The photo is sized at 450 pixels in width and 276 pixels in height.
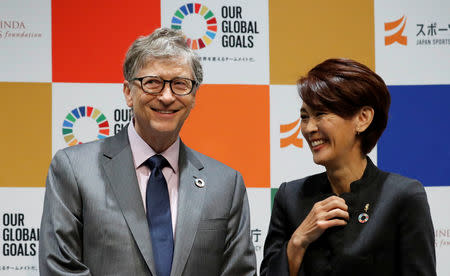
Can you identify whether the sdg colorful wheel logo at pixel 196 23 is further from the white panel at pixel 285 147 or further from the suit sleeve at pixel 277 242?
the suit sleeve at pixel 277 242

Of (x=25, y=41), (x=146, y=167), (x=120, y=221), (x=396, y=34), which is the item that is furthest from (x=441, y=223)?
(x=25, y=41)

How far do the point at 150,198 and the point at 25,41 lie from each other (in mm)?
A: 1455

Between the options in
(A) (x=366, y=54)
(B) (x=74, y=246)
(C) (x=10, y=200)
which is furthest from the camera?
(A) (x=366, y=54)

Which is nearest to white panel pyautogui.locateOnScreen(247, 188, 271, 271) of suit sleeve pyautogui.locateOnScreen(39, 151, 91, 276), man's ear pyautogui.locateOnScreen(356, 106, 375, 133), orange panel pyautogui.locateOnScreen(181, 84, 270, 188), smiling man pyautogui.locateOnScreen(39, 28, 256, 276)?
orange panel pyautogui.locateOnScreen(181, 84, 270, 188)

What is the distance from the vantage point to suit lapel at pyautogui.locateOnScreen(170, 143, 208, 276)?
2008mm

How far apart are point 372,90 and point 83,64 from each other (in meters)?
1.71

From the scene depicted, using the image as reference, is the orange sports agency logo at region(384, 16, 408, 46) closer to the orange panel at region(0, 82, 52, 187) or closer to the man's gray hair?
the man's gray hair

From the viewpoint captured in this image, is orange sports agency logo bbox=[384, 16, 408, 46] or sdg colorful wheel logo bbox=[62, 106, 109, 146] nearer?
sdg colorful wheel logo bbox=[62, 106, 109, 146]

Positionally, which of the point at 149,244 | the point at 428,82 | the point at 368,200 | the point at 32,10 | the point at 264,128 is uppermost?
the point at 32,10

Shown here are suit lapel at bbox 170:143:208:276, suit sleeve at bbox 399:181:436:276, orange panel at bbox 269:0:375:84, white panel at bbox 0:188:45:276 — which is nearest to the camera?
suit sleeve at bbox 399:181:436:276

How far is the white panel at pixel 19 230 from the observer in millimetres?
2879

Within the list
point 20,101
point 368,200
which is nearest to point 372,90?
point 368,200

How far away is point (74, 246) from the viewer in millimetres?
1947

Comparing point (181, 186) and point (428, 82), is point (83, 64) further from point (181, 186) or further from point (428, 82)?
point (428, 82)
